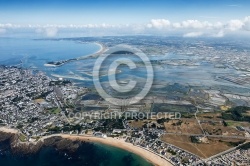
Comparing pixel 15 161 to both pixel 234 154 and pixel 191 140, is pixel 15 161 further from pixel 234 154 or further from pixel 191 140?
pixel 234 154

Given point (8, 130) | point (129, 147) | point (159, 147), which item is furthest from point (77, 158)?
point (8, 130)

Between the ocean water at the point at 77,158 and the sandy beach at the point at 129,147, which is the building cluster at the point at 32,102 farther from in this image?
the sandy beach at the point at 129,147

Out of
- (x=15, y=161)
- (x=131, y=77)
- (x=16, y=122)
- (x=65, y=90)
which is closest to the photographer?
(x=15, y=161)

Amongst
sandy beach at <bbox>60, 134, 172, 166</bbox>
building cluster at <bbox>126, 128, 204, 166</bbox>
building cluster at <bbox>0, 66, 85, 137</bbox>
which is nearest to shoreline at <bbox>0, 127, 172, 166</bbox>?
sandy beach at <bbox>60, 134, 172, 166</bbox>

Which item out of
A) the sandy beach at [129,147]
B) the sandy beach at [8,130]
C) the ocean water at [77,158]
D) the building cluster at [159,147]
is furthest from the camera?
the sandy beach at [8,130]

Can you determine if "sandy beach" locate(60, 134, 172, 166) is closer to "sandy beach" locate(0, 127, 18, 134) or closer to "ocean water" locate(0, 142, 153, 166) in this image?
"ocean water" locate(0, 142, 153, 166)

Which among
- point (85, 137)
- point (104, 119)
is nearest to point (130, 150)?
point (85, 137)

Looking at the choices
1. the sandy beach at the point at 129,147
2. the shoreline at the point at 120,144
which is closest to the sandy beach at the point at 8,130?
the shoreline at the point at 120,144

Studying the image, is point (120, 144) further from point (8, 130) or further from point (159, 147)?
point (8, 130)
